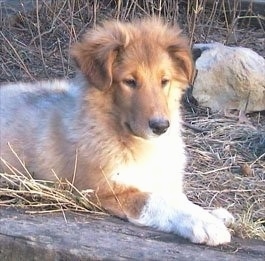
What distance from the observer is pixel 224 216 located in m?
4.73

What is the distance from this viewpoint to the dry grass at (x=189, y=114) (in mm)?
4723

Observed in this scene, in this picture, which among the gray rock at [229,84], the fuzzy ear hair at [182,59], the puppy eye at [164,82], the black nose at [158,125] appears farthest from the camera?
the gray rock at [229,84]

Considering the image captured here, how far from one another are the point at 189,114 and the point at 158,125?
250 centimetres

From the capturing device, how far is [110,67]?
4.67m

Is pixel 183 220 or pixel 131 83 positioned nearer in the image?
pixel 183 220

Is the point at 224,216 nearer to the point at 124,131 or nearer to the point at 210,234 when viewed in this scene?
the point at 210,234

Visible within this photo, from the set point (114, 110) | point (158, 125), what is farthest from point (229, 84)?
point (158, 125)

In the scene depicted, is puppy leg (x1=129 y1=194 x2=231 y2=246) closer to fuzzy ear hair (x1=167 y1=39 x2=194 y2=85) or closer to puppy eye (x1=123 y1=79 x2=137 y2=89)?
puppy eye (x1=123 y1=79 x2=137 y2=89)

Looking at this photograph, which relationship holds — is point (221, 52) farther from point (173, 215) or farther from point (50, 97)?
point (173, 215)

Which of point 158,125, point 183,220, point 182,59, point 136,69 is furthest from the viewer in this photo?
point 182,59

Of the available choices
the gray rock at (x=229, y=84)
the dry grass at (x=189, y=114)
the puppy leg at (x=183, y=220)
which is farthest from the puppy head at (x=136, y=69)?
the gray rock at (x=229, y=84)

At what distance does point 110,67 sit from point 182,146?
0.78 metres

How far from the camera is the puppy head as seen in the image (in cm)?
458

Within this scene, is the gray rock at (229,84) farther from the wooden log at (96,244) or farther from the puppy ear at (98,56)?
the wooden log at (96,244)
